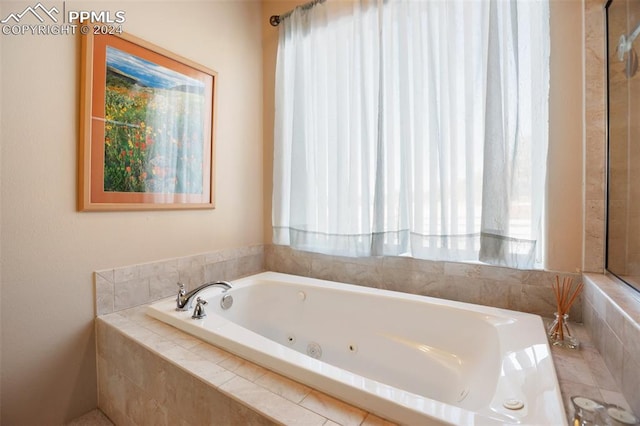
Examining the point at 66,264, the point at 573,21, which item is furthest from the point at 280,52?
the point at 66,264

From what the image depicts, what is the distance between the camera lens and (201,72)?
192cm

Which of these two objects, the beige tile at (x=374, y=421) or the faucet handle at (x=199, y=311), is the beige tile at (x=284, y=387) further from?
the faucet handle at (x=199, y=311)

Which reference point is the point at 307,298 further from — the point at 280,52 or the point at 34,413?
the point at 280,52

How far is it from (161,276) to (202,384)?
990 mm

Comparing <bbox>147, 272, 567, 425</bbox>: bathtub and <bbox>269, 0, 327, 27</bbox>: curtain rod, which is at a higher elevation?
<bbox>269, 0, 327, 27</bbox>: curtain rod

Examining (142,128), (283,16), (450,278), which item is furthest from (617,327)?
(283,16)

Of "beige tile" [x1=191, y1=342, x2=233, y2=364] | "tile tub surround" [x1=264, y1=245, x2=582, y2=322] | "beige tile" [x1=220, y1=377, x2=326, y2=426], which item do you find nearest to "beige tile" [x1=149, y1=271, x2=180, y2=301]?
"beige tile" [x1=191, y1=342, x2=233, y2=364]

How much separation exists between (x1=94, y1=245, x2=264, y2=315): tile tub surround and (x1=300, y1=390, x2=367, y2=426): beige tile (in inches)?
49.5

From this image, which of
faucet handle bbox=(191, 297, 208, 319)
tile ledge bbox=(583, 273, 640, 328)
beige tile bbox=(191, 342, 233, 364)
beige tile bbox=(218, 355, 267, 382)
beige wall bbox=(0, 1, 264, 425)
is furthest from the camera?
faucet handle bbox=(191, 297, 208, 319)

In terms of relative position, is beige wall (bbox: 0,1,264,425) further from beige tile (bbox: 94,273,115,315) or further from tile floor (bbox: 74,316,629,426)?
tile floor (bbox: 74,316,629,426)

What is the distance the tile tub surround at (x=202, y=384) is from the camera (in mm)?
820

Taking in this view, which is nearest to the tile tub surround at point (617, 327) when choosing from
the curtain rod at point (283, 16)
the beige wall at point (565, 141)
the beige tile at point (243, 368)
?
the beige wall at point (565, 141)

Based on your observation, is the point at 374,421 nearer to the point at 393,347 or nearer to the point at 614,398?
the point at 614,398

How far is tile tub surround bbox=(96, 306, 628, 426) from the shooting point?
0.82 meters
